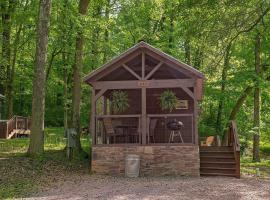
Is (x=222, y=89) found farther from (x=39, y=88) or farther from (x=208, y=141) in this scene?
(x=39, y=88)

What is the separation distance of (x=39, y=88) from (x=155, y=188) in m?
5.73

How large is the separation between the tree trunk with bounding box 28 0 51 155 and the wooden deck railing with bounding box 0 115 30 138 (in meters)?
10.6

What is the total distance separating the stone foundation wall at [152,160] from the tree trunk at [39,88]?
2021 mm

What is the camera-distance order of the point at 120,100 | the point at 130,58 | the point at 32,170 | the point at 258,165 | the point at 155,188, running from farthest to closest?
the point at 258,165
the point at 120,100
the point at 130,58
the point at 32,170
the point at 155,188

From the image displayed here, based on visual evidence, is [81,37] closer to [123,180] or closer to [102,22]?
[102,22]

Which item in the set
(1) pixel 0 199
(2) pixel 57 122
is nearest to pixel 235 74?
(1) pixel 0 199

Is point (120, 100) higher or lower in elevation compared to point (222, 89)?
lower

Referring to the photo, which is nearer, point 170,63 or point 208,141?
point 170,63

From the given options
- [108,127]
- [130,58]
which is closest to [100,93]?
[108,127]

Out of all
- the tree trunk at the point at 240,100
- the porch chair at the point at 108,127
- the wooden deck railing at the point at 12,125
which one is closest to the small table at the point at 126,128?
the porch chair at the point at 108,127

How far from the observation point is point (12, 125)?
2452cm

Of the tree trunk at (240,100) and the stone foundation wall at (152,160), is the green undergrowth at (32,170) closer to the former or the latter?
the stone foundation wall at (152,160)

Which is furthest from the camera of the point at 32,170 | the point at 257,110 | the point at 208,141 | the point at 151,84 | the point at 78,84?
the point at 257,110

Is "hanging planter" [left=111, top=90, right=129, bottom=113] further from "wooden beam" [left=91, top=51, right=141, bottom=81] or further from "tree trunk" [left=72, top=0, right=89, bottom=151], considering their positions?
"tree trunk" [left=72, top=0, right=89, bottom=151]
